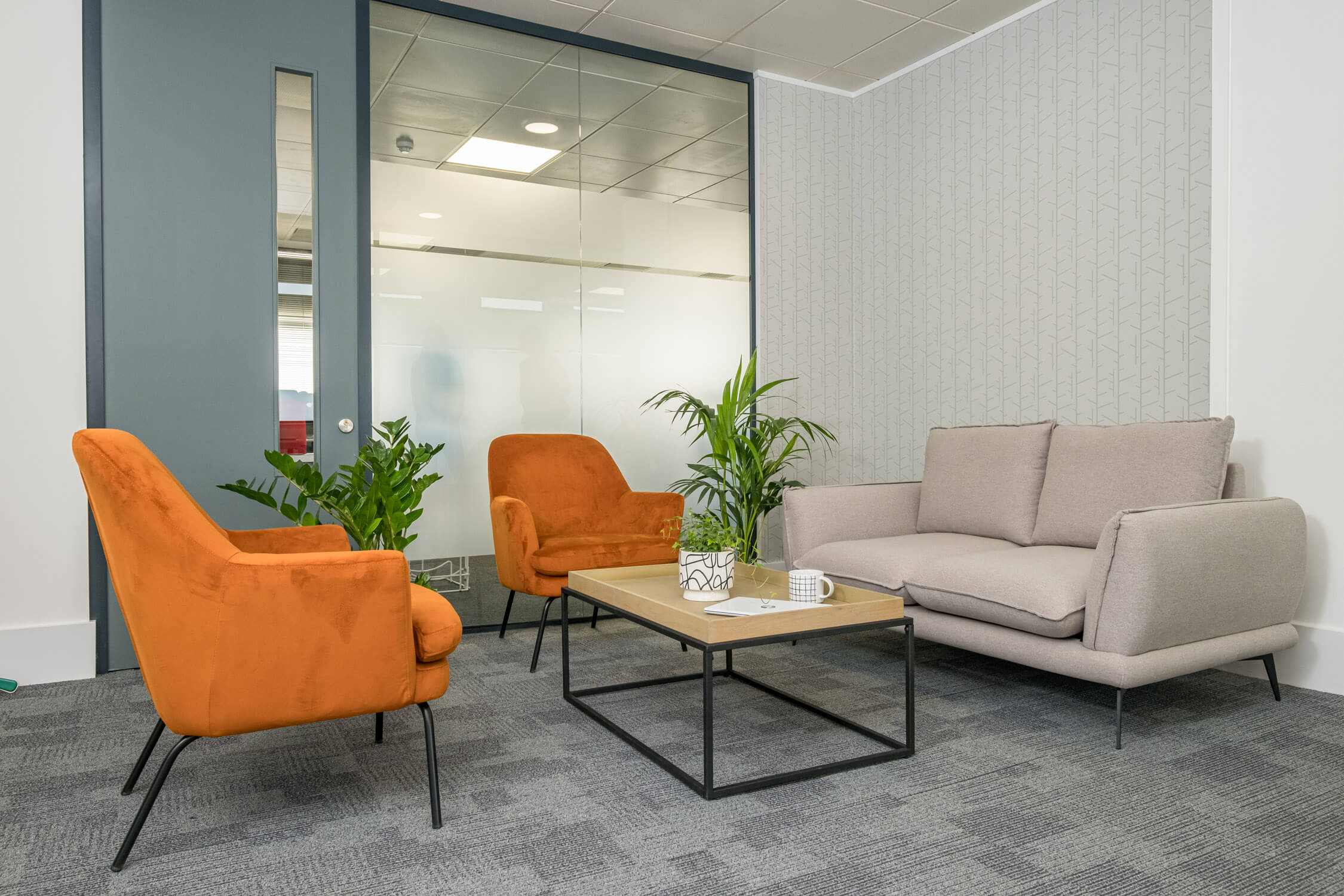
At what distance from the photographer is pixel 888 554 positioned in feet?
10.3

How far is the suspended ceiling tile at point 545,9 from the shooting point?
3938mm

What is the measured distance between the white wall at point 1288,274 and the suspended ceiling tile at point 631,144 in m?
2.44

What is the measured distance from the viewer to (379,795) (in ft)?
6.78

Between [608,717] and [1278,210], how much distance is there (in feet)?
9.19

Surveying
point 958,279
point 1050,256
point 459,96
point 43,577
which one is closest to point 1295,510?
point 1050,256

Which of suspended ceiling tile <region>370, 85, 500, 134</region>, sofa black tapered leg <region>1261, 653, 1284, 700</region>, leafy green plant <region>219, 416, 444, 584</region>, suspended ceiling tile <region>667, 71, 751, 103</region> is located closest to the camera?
sofa black tapered leg <region>1261, 653, 1284, 700</region>

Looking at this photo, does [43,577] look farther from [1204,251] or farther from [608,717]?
[1204,251]

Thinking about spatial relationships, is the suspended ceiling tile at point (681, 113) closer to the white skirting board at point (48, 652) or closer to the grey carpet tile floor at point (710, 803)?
the grey carpet tile floor at point (710, 803)

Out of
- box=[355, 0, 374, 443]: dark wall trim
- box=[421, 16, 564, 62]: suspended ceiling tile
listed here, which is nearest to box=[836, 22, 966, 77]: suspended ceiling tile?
box=[421, 16, 564, 62]: suspended ceiling tile

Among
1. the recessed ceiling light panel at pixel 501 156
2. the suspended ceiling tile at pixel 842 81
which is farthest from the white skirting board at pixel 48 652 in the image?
the suspended ceiling tile at pixel 842 81

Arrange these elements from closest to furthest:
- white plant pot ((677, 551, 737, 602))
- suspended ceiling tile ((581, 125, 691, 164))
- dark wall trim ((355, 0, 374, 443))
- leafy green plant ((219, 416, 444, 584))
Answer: white plant pot ((677, 551, 737, 602)), leafy green plant ((219, 416, 444, 584)), dark wall trim ((355, 0, 374, 443)), suspended ceiling tile ((581, 125, 691, 164))

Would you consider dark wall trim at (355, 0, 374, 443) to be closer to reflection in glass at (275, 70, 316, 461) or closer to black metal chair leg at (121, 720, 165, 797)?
reflection in glass at (275, 70, 316, 461)

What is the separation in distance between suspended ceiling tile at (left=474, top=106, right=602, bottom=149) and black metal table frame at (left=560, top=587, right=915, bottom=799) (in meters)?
2.37

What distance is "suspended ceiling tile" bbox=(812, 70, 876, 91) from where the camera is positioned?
15.6 feet
